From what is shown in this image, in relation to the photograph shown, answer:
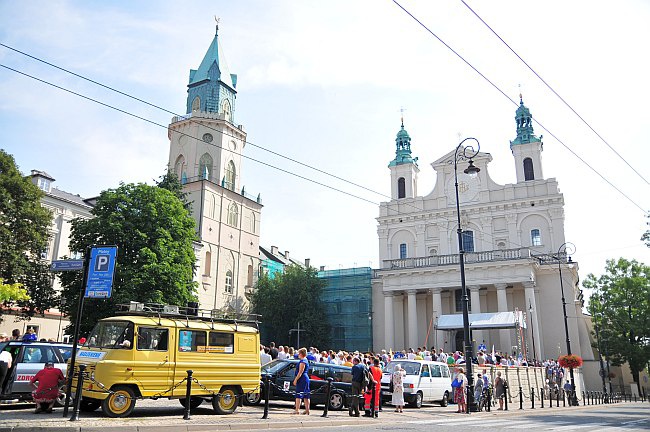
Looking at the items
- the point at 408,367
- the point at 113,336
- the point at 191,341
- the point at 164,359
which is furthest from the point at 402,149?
the point at 113,336

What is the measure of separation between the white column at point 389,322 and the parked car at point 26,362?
A: 114 ft

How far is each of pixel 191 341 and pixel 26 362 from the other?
4.87 metres

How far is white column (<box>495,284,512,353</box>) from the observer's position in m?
Result: 40.6

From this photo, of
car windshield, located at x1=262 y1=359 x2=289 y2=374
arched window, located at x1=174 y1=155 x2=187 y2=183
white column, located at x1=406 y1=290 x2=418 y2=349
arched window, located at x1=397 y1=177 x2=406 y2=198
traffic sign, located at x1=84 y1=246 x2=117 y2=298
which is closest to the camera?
traffic sign, located at x1=84 y1=246 x2=117 y2=298

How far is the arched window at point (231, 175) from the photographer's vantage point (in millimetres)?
55694

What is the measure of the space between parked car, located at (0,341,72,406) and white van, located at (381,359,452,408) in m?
11.3

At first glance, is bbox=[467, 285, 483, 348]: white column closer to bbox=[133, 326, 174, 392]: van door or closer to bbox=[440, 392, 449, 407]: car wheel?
bbox=[440, 392, 449, 407]: car wheel

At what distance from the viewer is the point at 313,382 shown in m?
17.2

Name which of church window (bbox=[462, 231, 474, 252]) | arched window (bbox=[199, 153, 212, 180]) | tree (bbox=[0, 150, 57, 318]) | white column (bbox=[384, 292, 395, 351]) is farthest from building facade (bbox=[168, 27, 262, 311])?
church window (bbox=[462, 231, 474, 252])

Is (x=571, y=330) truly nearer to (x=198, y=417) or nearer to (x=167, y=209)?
(x=167, y=209)

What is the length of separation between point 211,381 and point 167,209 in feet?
69.8

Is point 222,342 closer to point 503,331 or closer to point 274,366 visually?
point 274,366

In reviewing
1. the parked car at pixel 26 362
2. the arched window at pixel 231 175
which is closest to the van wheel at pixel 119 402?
the parked car at pixel 26 362

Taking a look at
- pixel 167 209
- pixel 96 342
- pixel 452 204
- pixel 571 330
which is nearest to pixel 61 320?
pixel 167 209
